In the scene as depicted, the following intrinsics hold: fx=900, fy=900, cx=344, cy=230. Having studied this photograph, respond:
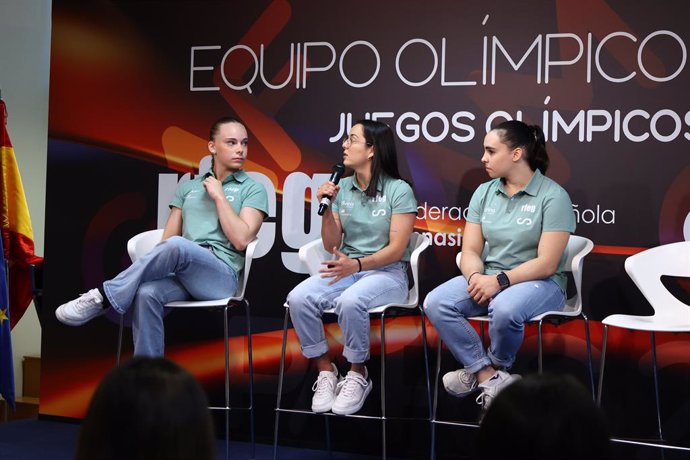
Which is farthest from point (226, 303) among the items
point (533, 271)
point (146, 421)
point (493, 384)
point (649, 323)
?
point (146, 421)

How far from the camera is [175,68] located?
4.77 metres

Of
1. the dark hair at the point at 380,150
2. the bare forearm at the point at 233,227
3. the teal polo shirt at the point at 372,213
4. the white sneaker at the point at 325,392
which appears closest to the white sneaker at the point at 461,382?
the white sneaker at the point at 325,392

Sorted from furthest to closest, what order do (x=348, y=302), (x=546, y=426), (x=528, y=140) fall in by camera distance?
1. (x=528, y=140)
2. (x=348, y=302)
3. (x=546, y=426)

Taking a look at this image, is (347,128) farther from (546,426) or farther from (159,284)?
(546,426)

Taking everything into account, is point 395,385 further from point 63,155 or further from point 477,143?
point 63,155

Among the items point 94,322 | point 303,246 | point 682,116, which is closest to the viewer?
point 682,116

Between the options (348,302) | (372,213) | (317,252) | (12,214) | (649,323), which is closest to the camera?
(649,323)

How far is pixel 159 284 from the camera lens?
12.9 feet

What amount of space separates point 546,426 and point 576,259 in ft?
8.63

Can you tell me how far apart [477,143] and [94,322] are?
2.28 metres

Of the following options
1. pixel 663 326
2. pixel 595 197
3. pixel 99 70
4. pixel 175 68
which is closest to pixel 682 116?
pixel 595 197

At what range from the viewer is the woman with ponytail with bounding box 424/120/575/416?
11.7 ft

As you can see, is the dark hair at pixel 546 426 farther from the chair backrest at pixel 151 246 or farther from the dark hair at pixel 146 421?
the chair backrest at pixel 151 246

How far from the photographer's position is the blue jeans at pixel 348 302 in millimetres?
3752
